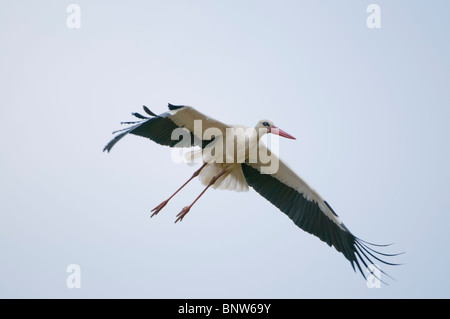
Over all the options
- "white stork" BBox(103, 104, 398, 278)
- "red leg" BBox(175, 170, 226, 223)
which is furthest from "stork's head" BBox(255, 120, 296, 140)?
"red leg" BBox(175, 170, 226, 223)

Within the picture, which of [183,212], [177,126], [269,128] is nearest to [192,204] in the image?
[183,212]

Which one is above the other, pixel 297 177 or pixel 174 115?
pixel 174 115

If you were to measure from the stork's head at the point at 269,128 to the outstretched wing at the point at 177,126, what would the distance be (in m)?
0.46

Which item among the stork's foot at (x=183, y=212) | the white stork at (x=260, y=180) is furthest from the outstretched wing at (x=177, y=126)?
the stork's foot at (x=183, y=212)

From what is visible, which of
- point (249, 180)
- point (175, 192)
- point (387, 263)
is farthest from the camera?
point (249, 180)

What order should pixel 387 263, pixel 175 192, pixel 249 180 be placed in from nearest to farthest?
→ pixel 387 263 < pixel 175 192 < pixel 249 180

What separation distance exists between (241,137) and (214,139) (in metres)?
0.43

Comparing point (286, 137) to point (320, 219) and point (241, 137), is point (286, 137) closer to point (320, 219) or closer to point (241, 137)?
point (241, 137)

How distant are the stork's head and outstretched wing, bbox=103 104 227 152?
46 cm

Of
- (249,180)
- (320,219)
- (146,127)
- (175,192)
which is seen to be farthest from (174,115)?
(320,219)

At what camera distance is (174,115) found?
347 inches

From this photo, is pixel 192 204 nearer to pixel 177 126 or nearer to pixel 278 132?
pixel 177 126

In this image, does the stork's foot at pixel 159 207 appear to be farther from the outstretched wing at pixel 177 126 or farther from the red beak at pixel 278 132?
the red beak at pixel 278 132

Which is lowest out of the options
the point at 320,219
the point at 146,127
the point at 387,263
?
the point at 387,263
